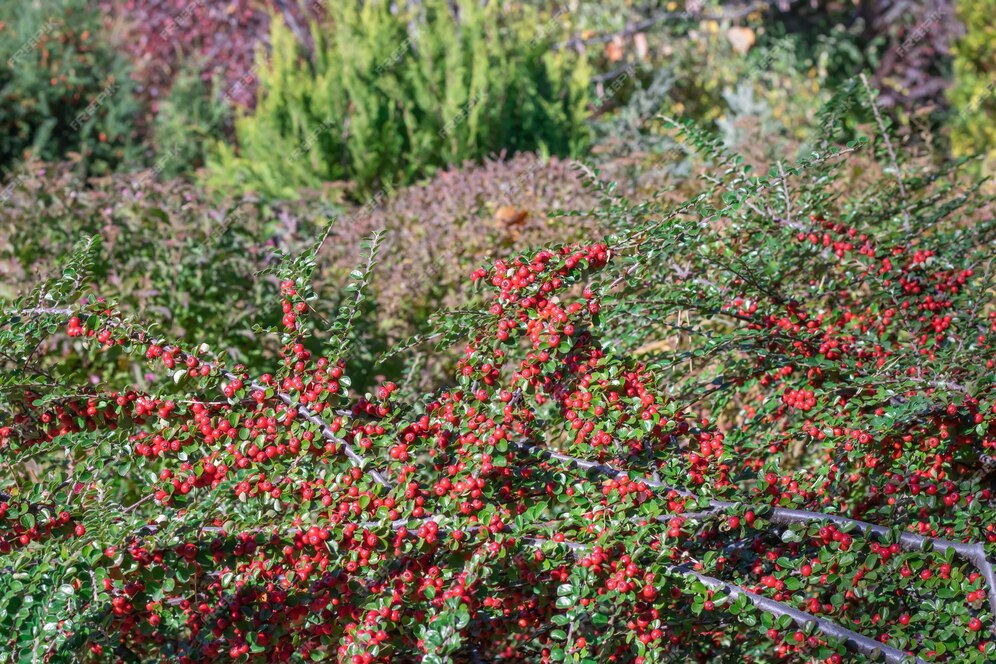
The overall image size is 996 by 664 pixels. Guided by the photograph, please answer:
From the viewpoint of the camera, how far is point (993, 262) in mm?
2352

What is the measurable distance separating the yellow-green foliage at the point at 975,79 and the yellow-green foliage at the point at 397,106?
2625 mm

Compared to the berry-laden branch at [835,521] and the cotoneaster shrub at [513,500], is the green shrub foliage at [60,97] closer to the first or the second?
the cotoneaster shrub at [513,500]

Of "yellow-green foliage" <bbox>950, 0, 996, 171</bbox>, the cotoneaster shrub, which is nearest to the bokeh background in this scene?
"yellow-green foliage" <bbox>950, 0, 996, 171</bbox>

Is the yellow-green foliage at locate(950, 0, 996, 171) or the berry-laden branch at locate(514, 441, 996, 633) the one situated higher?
the yellow-green foliage at locate(950, 0, 996, 171)

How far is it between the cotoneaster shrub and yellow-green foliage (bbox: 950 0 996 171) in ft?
16.2

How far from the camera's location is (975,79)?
690 centimetres

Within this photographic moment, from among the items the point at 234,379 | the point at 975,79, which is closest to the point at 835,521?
the point at 234,379

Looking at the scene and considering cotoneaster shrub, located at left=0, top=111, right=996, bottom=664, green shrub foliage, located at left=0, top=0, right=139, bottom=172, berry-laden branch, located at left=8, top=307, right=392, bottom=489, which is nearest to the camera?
cotoneaster shrub, located at left=0, top=111, right=996, bottom=664

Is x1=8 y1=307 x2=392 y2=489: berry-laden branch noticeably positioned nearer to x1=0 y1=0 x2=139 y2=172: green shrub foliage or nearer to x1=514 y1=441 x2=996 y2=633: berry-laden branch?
x1=514 y1=441 x2=996 y2=633: berry-laden branch

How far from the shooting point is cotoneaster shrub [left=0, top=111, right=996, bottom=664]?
1846 mm

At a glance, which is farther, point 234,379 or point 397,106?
point 397,106

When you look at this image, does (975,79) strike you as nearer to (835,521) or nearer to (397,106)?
(397,106)

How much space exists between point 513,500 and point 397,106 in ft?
15.4

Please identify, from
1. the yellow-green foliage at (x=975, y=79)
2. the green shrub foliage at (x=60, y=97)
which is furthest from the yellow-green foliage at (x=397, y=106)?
the yellow-green foliage at (x=975, y=79)
